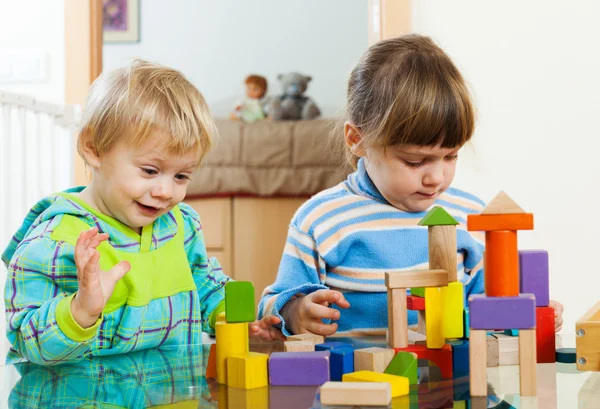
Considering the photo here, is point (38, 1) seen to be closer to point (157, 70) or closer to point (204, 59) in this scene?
point (157, 70)

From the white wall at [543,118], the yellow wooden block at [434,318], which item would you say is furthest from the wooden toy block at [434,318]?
the white wall at [543,118]

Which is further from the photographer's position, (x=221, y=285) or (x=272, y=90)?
(x=272, y=90)

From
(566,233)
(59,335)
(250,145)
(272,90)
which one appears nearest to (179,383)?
(59,335)

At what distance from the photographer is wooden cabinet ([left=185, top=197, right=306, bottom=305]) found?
3391 mm

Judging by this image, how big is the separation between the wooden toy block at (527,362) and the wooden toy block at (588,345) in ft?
0.29

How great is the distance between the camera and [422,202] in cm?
121

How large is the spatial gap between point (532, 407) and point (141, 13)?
174 inches

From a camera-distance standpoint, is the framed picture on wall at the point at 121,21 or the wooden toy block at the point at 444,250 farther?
the framed picture on wall at the point at 121,21

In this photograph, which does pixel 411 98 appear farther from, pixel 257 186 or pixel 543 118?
pixel 257 186

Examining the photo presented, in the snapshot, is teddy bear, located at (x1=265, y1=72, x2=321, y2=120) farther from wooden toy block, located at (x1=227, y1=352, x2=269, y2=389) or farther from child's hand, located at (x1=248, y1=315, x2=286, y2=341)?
wooden toy block, located at (x1=227, y1=352, x2=269, y2=389)

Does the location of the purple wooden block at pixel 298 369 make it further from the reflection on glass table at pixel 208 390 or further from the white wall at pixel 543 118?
the white wall at pixel 543 118

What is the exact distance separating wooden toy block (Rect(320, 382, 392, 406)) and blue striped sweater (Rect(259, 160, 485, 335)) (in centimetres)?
57

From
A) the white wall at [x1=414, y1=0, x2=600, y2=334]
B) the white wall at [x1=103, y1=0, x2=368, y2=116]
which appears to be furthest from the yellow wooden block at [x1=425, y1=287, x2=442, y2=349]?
the white wall at [x1=103, y1=0, x2=368, y2=116]

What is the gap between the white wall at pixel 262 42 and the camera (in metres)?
4.55
